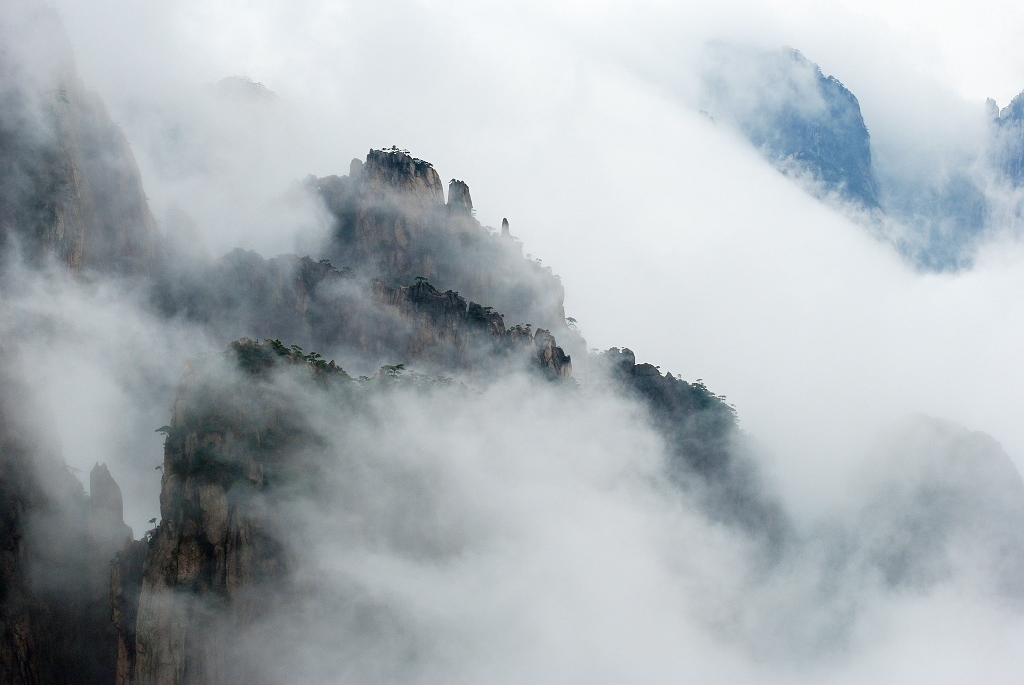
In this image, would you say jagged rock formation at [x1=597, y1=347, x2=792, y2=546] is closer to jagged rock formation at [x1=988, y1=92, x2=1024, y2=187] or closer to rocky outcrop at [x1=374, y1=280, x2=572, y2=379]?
rocky outcrop at [x1=374, y1=280, x2=572, y2=379]

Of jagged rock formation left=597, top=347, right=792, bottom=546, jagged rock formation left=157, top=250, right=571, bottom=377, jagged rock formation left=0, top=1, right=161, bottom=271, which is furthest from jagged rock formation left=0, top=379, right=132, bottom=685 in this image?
jagged rock formation left=597, top=347, right=792, bottom=546

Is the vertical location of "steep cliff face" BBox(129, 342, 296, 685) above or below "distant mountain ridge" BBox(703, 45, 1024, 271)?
below

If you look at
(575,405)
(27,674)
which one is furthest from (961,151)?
(27,674)

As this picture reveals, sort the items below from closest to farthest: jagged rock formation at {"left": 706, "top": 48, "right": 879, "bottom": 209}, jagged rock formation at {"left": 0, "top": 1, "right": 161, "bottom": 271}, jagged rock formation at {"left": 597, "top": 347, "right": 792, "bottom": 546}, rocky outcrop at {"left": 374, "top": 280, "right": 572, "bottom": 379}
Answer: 1. jagged rock formation at {"left": 0, "top": 1, "right": 161, "bottom": 271}
2. rocky outcrop at {"left": 374, "top": 280, "right": 572, "bottom": 379}
3. jagged rock formation at {"left": 597, "top": 347, "right": 792, "bottom": 546}
4. jagged rock formation at {"left": 706, "top": 48, "right": 879, "bottom": 209}

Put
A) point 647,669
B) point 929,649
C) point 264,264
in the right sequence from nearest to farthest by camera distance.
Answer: point 647,669
point 264,264
point 929,649

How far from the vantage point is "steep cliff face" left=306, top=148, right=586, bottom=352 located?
91562 millimetres

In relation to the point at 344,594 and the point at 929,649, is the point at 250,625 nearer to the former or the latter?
the point at 344,594

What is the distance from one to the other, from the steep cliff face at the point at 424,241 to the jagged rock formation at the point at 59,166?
1513 cm

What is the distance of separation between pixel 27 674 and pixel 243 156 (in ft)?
186

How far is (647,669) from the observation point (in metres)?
79.1

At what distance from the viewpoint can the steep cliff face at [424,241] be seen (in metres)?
91.6

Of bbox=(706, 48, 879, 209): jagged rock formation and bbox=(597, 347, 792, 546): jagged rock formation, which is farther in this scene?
bbox=(706, 48, 879, 209): jagged rock formation

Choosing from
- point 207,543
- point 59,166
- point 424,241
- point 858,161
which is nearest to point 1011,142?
point 858,161

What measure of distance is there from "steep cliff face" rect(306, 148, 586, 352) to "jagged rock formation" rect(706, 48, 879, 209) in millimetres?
101971
